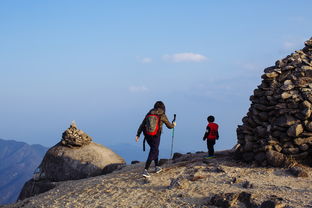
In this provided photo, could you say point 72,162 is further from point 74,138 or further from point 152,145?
point 152,145

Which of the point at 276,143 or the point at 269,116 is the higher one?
the point at 269,116

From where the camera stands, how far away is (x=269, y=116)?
14172 millimetres

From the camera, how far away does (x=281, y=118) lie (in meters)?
13.6

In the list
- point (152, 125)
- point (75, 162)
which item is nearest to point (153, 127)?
point (152, 125)

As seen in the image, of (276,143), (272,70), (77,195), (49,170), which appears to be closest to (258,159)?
(276,143)

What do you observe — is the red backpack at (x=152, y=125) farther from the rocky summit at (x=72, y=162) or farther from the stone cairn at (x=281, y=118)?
the rocky summit at (x=72, y=162)

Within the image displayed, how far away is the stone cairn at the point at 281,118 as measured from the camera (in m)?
13.2

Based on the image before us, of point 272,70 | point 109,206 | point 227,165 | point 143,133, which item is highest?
point 272,70

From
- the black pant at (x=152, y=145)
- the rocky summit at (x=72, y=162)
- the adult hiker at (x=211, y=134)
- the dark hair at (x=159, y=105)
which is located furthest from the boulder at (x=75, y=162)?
the dark hair at (x=159, y=105)

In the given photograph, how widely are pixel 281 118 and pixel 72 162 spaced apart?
1152 cm

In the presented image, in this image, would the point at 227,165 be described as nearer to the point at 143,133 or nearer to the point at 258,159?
the point at 258,159

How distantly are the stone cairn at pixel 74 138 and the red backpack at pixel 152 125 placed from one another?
28.9 ft

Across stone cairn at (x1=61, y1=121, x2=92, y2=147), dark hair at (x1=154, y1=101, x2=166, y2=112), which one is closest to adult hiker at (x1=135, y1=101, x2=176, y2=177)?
dark hair at (x1=154, y1=101, x2=166, y2=112)

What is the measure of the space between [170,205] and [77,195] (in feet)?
12.7
